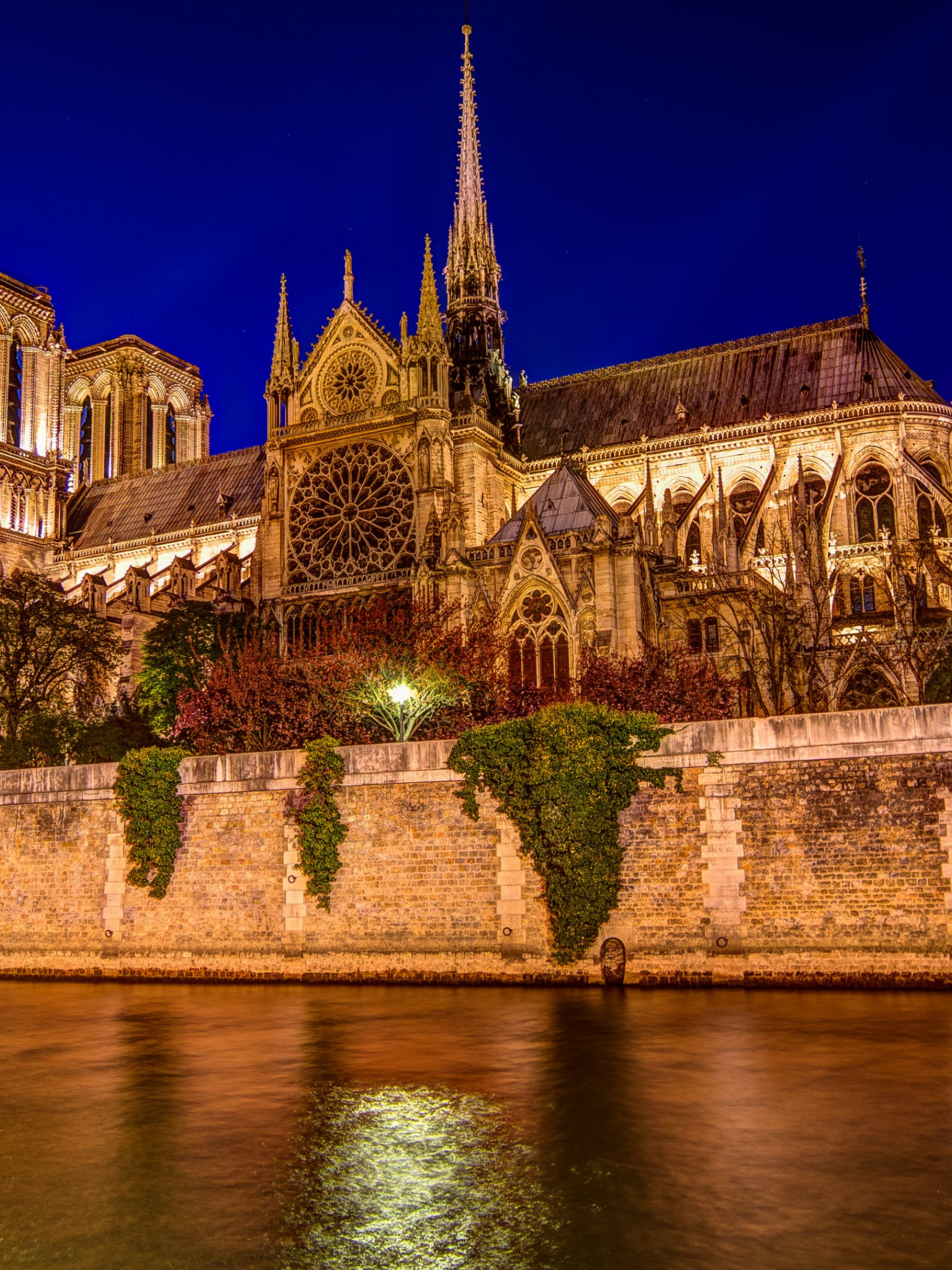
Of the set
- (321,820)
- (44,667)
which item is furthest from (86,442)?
(321,820)

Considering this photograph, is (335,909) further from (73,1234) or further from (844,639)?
(844,639)

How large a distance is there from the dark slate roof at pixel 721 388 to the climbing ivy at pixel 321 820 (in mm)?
28922

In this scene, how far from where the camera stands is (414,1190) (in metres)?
9.93

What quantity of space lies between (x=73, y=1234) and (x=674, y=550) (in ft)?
95.6

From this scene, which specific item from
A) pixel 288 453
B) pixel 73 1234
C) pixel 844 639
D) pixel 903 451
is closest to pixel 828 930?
pixel 73 1234

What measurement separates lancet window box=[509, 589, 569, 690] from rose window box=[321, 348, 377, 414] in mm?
14996

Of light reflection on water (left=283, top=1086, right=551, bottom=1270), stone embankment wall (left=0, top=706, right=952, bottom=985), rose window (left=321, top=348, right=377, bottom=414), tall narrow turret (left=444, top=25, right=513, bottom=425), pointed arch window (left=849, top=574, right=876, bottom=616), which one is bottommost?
light reflection on water (left=283, top=1086, right=551, bottom=1270)

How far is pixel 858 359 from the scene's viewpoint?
150ft

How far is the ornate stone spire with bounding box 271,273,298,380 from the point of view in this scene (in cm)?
4600

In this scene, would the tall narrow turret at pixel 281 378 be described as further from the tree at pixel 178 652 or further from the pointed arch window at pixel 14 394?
the pointed arch window at pixel 14 394

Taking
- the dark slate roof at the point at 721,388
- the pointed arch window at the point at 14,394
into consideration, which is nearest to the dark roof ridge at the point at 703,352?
the dark slate roof at the point at 721,388

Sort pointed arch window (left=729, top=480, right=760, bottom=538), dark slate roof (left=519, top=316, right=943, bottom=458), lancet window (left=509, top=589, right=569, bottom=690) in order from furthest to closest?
1. dark slate roof (left=519, top=316, right=943, bottom=458)
2. pointed arch window (left=729, top=480, right=760, bottom=538)
3. lancet window (left=509, top=589, right=569, bottom=690)

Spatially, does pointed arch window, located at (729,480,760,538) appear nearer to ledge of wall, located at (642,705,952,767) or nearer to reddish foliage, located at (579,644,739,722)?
reddish foliage, located at (579,644,739,722)

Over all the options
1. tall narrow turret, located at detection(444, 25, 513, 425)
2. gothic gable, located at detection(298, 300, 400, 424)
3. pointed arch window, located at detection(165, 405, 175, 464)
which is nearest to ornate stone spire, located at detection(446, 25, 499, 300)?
tall narrow turret, located at detection(444, 25, 513, 425)
